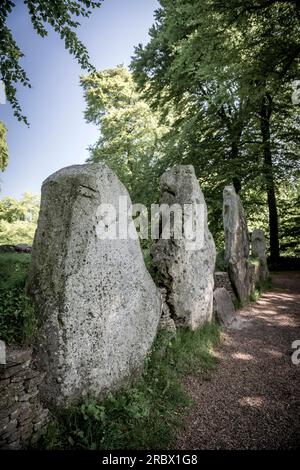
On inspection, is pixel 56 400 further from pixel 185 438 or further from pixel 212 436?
pixel 212 436

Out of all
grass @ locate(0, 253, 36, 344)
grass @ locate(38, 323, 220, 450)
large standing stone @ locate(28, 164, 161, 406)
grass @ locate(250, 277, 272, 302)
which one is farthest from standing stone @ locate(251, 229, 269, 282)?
grass @ locate(0, 253, 36, 344)

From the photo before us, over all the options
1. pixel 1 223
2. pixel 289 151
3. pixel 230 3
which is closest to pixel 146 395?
pixel 230 3

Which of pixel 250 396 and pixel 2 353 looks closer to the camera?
pixel 2 353

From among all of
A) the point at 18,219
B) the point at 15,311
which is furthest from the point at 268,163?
the point at 18,219

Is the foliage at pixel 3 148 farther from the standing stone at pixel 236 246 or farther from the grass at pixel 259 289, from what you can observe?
the grass at pixel 259 289

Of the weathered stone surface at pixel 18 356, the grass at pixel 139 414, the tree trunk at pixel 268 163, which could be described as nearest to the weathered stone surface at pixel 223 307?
the grass at pixel 139 414

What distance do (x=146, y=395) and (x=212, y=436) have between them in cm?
93

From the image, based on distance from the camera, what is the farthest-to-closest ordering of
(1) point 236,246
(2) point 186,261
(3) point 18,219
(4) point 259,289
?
(3) point 18,219 < (4) point 259,289 < (1) point 236,246 < (2) point 186,261

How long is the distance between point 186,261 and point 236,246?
3464 millimetres

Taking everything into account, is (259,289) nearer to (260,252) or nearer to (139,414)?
(260,252)

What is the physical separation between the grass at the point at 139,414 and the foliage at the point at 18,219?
13790 millimetres

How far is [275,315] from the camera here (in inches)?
298

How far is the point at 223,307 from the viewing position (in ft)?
23.5

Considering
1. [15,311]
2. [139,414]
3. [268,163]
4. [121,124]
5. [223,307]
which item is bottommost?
[139,414]
